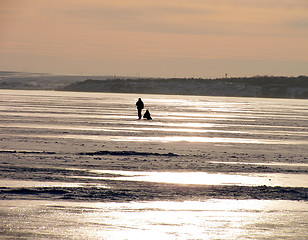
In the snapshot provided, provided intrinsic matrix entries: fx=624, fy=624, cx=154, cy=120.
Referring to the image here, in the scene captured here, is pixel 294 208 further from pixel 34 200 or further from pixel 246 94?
pixel 246 94

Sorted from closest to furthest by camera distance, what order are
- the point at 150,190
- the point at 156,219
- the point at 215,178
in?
the point at 156,219 < the point at 150,190 < the point at 215,178

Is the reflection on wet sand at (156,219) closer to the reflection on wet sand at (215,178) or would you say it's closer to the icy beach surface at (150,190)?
the icy beach surface at (150,190)

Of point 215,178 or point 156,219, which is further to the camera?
point 215,178

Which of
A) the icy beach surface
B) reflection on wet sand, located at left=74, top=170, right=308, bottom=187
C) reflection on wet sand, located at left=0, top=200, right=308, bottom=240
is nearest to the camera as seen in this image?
reflection on wet sand, located at left=0, top=200, right=308, bottom=240

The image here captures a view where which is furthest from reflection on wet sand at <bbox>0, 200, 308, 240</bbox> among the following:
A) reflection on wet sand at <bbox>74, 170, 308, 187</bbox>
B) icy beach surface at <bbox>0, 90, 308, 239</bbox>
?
reflection on wet sand at <bbox>74, 170, 308, 187</bbox>

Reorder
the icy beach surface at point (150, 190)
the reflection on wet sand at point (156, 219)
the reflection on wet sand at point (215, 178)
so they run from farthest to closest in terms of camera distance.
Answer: the reflection on wet sand at point (215, 178) → the icy beach surface at point (150, 190) → the reflection on wet sand at point (156, 219)

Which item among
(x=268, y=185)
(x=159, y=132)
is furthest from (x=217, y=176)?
(x=159, y=132)

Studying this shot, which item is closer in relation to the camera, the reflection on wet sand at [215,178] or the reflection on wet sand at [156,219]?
the reflection on wet sand at [156,219]

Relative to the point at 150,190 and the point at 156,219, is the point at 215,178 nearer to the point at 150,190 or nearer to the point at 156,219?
the point at 150,190

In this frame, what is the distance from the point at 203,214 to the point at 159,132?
19566 mm

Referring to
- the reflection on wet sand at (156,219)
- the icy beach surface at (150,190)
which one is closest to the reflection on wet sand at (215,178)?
the icy beach surface at (150,190)

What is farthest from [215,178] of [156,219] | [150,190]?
[156,219]

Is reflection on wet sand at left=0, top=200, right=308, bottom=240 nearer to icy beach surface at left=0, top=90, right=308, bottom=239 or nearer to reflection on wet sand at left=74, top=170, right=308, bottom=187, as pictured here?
icy beach surface at left=0, top=90, right=308, bottom=239

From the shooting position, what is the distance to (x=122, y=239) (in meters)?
8.86
